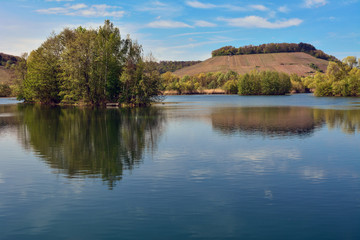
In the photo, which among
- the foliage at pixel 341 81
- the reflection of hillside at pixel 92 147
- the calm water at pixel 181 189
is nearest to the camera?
the calm water at pixel 181 189

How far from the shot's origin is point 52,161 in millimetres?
24703

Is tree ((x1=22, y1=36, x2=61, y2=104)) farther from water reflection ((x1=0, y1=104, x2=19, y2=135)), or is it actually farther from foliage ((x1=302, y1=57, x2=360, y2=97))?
foliage ((x1=302, y1=57, x2=360, y2=97))

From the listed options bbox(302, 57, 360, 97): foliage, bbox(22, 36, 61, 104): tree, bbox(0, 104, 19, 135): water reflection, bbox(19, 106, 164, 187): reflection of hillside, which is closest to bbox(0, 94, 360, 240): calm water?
bbox(19, 106, 164, 187): reflection of hillside

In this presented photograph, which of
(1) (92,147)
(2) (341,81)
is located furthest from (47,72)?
(2) (341,81)

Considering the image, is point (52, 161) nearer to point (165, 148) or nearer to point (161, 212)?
point (165, 148)

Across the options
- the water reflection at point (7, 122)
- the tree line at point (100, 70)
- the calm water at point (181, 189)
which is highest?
the tree line at point (100, 70)

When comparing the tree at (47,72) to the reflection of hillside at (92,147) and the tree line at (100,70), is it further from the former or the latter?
the reflection of hillside at (92,147)

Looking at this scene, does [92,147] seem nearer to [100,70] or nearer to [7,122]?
[7,122]

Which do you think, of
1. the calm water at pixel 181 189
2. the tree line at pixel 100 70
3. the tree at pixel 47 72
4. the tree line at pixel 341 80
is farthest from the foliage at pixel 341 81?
the calm water at pixel 181 189

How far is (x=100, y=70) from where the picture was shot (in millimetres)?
95688

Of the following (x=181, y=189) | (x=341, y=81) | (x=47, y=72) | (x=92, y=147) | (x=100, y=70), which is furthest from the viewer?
(x=341, y=81)

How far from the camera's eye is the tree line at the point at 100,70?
94125 millimetres

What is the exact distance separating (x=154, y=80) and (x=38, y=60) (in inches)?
1781

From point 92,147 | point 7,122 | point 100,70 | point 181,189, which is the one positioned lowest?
point 181,189
